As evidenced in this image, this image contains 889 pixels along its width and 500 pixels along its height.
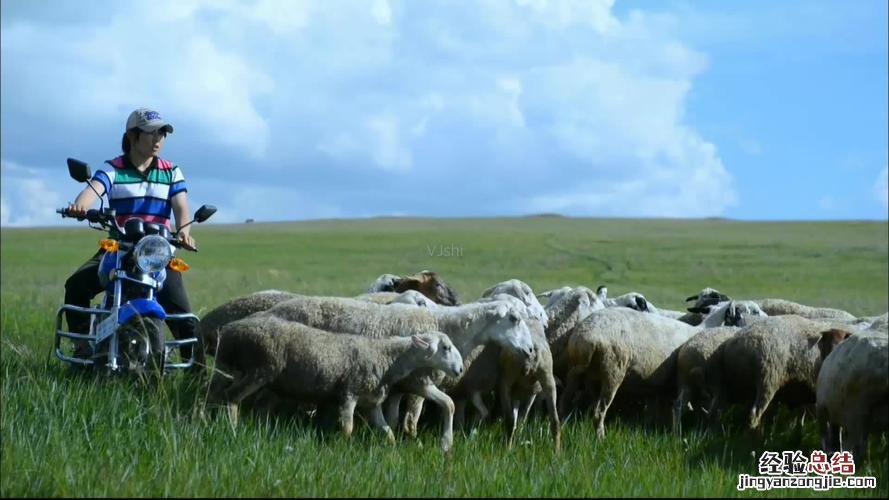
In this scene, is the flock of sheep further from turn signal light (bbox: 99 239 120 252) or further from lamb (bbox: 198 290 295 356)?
turn signal light (bbox: 99 239 120 252)

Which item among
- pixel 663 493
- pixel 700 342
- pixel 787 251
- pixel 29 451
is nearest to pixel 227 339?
pixel 29 451

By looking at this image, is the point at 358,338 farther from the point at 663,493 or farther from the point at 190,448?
the point at 663,493

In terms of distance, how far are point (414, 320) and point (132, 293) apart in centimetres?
250

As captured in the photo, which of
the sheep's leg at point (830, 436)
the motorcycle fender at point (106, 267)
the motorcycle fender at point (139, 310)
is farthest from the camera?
the motorcycle fender at point (106, 267)

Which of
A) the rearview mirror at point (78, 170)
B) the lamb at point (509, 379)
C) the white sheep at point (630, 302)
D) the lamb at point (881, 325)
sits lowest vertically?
the lamb at point (509, 379)

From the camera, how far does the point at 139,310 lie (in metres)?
9.15

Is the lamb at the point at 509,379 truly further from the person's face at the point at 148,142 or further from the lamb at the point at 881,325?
the person's face at the point at 148,142

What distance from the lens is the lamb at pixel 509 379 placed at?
404 inches

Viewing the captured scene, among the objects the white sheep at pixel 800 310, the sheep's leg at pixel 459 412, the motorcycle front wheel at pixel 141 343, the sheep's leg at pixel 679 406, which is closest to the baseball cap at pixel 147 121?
the motorcycle front wheel at pixel 141 343

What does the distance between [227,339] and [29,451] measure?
2.18 meters

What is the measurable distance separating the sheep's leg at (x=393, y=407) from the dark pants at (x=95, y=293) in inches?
78.2

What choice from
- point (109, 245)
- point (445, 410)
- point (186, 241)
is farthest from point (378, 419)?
point (109, 245)

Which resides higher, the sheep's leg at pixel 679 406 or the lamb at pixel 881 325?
the lamb at pixel 881 325

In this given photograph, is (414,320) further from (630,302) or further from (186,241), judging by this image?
(630,302)
